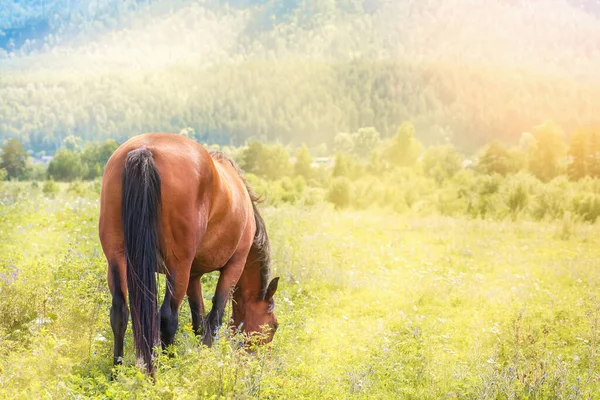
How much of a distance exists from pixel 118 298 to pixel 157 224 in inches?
24.8

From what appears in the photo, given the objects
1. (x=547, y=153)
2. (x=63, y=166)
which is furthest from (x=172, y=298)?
(x=63, y=166)

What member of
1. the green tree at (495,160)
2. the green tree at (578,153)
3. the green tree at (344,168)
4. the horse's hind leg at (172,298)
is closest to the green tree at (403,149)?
the green tree at (344,168)

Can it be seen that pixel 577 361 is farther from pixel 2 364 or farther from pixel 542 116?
pixel 542 116

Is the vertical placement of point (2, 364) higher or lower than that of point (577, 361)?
higher

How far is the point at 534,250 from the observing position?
11250 mm

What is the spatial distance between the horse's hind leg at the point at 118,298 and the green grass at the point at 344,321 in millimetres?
229

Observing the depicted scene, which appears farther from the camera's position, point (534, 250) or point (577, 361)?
point (534, 250)

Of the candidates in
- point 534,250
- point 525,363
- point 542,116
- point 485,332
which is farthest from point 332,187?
point 542,116

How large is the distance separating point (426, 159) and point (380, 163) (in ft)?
11.7

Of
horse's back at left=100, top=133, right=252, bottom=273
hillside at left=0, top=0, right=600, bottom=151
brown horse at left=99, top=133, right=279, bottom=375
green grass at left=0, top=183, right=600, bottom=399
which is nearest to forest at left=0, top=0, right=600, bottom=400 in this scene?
green grass at left=0, top=183, right=600, bottom=399

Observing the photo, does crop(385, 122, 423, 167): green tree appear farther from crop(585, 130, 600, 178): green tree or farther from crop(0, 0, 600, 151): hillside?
crop(0, 0, 600, 151): hillside

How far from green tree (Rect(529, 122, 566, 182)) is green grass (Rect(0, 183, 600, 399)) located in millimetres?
23418

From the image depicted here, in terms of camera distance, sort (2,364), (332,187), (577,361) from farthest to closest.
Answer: (332,187), (577,361), (2,364)

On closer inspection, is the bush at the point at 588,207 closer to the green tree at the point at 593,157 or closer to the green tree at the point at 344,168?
the green tree at the point at 593,157
